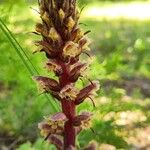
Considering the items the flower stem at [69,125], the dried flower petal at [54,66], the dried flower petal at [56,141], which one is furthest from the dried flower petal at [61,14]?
the dried flower petal at [56,141]

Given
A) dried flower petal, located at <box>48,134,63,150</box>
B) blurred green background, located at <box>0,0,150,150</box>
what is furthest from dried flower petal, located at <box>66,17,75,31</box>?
dried flower petal, located at <box>48,134,63,150</box>

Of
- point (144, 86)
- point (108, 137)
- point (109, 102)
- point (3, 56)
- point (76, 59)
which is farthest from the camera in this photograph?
point (144, 86)

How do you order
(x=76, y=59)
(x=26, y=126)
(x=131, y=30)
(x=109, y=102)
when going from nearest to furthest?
(x=76, y=59)
(x=109, y=102)
(x=26, y=126)
(x=131, y=30)

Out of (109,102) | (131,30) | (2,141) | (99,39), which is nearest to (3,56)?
(109,102)

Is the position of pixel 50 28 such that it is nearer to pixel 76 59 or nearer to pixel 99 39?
pixel 76 59

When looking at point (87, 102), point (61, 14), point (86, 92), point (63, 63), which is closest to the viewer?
point (61, 14)

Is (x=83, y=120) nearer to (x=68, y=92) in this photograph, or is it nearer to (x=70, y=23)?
(x=68, y=92)

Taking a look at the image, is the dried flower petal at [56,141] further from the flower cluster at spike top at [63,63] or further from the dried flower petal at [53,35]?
the dried flower petal at [53,35]

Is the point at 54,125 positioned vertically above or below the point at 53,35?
below

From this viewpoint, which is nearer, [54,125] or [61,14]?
[61,14]

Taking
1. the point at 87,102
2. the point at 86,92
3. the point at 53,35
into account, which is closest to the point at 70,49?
the point at 53,35
